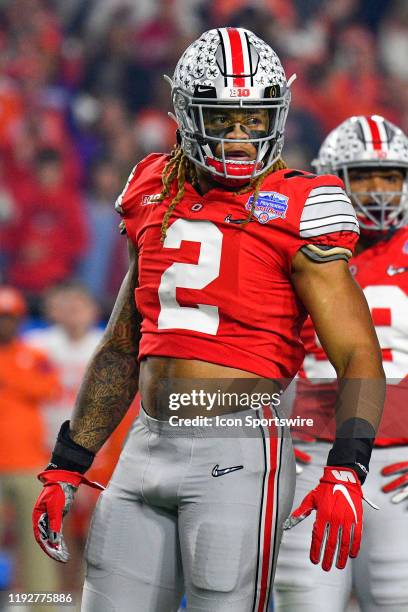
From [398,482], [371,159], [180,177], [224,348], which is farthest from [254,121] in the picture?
[398,482]

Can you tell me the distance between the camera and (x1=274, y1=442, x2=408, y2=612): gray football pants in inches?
121

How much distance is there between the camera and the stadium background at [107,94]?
6.74 metres

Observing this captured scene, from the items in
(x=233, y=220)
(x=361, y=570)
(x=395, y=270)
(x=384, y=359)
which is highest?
(x=233, y=220)

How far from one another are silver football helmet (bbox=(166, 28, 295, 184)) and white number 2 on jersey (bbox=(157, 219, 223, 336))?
0.47 feet

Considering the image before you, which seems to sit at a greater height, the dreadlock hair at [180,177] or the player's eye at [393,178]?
the dreadlock hair at [180,177]

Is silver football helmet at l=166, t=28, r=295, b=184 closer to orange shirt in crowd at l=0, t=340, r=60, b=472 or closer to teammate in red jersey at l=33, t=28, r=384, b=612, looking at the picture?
teammate in red jersey at l=33, t=28, r=384, b=612

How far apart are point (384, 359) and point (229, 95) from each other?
3.56 ft

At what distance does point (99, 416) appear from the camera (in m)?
2.90

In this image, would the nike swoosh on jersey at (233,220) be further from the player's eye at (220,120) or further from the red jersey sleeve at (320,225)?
the player's eye at (220,120)

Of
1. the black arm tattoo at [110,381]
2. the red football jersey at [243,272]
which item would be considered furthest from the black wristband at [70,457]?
the red football jersey at [243,272]

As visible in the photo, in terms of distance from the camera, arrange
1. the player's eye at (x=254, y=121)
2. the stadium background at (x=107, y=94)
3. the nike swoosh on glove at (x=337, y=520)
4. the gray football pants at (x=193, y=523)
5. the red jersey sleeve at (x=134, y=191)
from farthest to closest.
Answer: the stadium background at (x=107, y=94) → the red jersey sleeve at (x=134, y=191) → the player's eye at (x=254, y=121) → the gray football pants at (x=193, y=523) → the nike swoosh on glove at (x=337, y=520)

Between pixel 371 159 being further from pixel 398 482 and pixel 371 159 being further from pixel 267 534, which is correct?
pixel 267 534

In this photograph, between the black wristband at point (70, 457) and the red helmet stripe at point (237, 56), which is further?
the black wristband at point (70, 457)

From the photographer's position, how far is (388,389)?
10.9 ft
